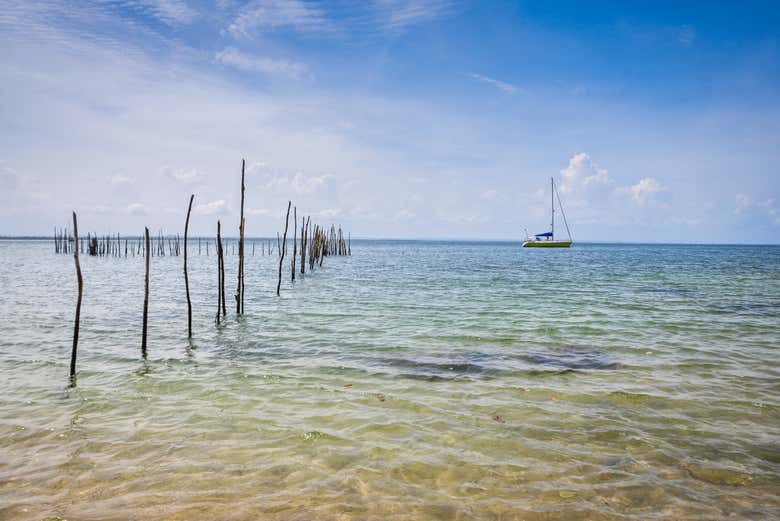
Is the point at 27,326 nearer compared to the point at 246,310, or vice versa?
the point at 27,326

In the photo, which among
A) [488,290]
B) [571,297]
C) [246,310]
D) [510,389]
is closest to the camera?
[510,389]

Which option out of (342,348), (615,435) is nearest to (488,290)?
(342,348)

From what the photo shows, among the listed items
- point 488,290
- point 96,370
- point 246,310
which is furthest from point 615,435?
point 488,290

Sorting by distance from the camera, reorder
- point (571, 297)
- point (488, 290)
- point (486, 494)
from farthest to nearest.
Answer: point (488, 290), point (571, 297), point (486, 494)

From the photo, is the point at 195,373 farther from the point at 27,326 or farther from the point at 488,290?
the point at 488,290

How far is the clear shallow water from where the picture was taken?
3.87 metres

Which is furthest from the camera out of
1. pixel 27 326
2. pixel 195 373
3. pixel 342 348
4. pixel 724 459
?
pixel 27 326

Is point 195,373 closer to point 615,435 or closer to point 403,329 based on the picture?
point 403,329

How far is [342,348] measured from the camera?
947cm

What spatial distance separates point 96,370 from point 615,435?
811 cm

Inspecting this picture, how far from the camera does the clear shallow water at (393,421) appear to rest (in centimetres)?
387

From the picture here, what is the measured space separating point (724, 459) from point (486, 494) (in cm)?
263

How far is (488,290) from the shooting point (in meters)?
20.3

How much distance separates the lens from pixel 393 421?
5566 millimetres
